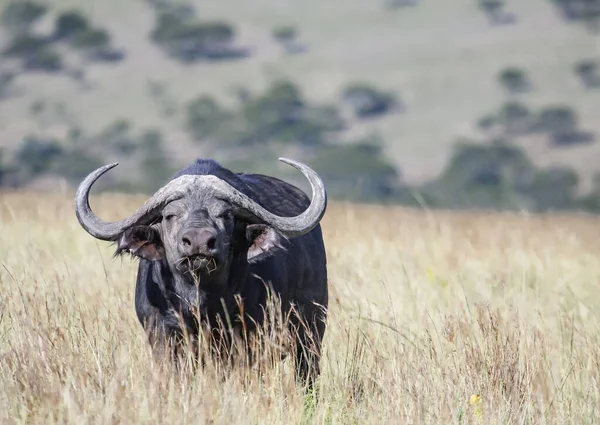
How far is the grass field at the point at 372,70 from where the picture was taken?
229 feet

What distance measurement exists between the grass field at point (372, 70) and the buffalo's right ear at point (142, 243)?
5765cm

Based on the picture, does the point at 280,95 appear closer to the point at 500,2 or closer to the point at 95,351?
the point at 500,2

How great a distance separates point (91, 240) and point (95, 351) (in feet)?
19.2

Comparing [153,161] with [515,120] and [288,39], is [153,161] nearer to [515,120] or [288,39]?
[515,120]

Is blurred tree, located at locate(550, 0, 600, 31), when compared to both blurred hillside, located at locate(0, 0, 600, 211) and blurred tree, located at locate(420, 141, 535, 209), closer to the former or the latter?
blurred hillside, located at locate(0, 0, 600, 211)

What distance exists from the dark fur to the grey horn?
9 centimetres

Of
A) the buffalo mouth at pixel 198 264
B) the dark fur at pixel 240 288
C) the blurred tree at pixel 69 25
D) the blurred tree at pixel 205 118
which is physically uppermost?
the blurred tree at pixel 69 25

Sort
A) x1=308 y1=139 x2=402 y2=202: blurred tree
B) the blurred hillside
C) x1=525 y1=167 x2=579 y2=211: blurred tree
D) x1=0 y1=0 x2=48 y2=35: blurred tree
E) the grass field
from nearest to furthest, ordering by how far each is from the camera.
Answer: x1=308 y1=139 x2=402 y2=202: blurred tree → x1=525 y1=167 x2=579 y2=211: blurred tree → the blurred hillside → the grass field → x1=0 y1=0 x2=48 y2=35: blurred tree

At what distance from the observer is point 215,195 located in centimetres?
655

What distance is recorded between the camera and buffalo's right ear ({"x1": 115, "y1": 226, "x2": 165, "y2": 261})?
6578 mm

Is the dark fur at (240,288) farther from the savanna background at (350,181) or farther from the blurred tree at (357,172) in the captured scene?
the blurred tree at (357,172)

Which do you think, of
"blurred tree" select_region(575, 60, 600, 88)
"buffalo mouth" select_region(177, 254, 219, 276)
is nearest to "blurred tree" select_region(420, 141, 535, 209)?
"blurred tree" select_region(575, 60, 600, 88)

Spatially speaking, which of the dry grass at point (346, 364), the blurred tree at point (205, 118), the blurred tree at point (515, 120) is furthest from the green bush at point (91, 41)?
the dry grass at point (346, 364)

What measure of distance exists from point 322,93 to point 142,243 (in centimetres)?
7148
